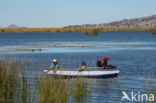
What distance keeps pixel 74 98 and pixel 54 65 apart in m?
10.5

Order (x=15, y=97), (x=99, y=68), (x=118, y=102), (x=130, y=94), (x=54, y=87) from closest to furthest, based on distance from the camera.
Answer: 1. (x=54, y=87)
2. (x=15, y=97)
3. (x=118, y=102)
4. (x=130, y=94)
5. (x=99, y=68)

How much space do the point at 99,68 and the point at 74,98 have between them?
973 centimetres

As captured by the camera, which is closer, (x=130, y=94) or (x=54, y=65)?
(x=130, y=94)

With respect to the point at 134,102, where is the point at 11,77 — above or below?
above

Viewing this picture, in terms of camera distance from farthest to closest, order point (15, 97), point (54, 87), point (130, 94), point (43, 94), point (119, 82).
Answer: point (119, 82)
point (130, 94)
point (15, 97)
point (54, 87)
point (43, 94)

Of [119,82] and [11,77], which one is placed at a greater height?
[11,77]

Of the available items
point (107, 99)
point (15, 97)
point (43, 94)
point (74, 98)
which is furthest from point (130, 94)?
point (43, 94)

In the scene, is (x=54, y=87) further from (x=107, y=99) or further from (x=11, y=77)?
(x=107, y=99)

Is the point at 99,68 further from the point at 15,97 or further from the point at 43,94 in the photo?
the point at 43,94

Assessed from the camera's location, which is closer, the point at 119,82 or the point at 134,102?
the point at 134,102

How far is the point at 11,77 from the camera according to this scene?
16.0m

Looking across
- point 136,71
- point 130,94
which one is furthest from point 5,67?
point 136,71

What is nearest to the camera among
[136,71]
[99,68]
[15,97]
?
[15,97]

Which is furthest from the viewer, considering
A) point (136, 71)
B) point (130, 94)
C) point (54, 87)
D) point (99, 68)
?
point (136, 71)
